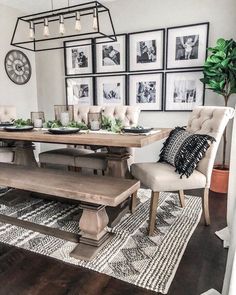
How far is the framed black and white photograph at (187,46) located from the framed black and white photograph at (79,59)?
4.19ft

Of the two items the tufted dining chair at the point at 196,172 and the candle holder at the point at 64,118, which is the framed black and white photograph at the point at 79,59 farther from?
the tufted dining chair at the point at 196,172

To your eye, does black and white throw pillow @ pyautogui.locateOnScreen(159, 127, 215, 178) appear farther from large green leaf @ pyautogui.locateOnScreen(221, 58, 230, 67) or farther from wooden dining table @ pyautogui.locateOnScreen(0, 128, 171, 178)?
large green leaf @ pyautogui.locateOnScreen(221, 58, 230, 67)

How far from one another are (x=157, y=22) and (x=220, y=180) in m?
2.28

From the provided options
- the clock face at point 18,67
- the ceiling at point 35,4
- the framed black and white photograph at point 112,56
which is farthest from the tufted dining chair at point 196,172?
the clock face at point 18,67

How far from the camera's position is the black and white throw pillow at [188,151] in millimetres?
2007

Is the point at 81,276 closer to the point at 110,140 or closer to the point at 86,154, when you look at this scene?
the point at 110,140

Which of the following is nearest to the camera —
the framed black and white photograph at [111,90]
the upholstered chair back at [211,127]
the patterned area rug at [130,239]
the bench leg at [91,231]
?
the patterned area rug at [130,239]

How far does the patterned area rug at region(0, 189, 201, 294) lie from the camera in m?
1.58

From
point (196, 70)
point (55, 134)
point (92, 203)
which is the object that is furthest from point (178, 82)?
point (92, 203)

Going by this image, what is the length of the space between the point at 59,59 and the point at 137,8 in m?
1.53

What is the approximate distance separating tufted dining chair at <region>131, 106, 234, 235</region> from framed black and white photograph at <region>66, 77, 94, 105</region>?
217 centimetres

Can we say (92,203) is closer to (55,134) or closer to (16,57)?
(55,134)

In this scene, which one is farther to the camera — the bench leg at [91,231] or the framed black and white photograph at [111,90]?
the framed black and white photograph at [111,90]

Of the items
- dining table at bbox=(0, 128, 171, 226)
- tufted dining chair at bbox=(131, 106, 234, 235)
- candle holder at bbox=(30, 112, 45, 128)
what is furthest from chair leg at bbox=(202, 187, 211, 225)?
candle holder at bbox=(30, 112, 45, 128)
